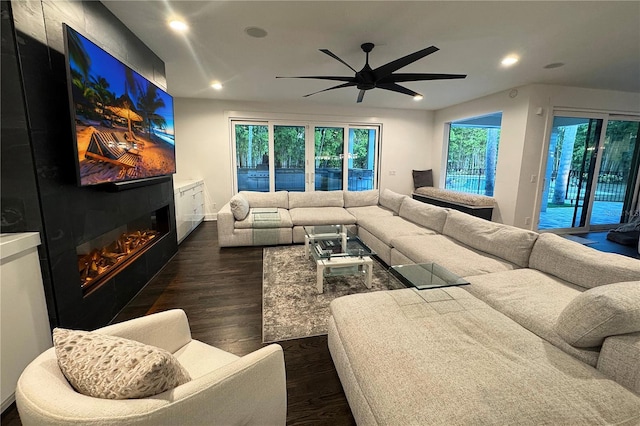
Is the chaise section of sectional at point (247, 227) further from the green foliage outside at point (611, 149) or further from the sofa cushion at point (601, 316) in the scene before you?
the green foliage outside at point (611, 149)

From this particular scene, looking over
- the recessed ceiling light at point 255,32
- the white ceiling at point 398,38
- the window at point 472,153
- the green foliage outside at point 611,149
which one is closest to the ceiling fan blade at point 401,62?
the white ceiling at point 398,38

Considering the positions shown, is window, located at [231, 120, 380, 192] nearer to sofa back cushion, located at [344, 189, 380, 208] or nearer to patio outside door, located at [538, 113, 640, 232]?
sofa back cushion, located at [344, 189, 380, 208]

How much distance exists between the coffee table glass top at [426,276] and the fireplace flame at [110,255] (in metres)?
2.39

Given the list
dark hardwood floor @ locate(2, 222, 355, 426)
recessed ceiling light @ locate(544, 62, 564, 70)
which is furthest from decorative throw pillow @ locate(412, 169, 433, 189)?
dark hardwood floor @ locate(2, 222, 355, 426)

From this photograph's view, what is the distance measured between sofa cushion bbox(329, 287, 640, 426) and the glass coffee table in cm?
108

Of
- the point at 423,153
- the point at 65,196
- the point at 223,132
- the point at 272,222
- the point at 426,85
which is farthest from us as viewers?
the point at 423,153

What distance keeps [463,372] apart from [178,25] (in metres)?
3.44

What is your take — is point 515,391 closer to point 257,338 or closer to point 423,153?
point 257,338

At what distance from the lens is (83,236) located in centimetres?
197

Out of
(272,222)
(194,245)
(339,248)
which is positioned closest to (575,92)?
(339,248)

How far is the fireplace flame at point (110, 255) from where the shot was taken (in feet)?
7.09

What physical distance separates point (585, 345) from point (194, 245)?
4.38m

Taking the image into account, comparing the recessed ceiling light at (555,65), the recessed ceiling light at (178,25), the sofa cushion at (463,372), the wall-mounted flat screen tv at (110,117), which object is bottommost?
the sofa cushion at (463,372)

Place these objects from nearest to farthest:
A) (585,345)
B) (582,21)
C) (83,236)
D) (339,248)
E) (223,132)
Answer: (585,345) → (83,236) → (582,21) → (339,248) → (223,132)
